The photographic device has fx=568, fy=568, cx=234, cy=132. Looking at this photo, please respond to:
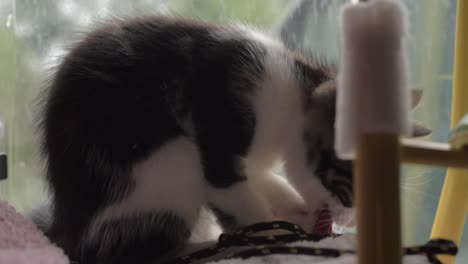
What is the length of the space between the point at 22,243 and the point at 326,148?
1.83 feet

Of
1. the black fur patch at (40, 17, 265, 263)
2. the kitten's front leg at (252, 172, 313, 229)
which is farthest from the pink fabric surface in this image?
the kitten's front leg at (252, 172, 313, 229)

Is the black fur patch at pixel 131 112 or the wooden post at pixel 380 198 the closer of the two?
the wooden post at pixel 380 198

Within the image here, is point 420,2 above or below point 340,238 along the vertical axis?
above

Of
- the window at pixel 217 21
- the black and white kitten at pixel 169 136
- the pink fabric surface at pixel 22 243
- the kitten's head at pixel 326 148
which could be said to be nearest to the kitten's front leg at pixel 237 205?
the black and white kitten at pixel 169 136

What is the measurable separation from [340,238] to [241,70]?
1.19 feet

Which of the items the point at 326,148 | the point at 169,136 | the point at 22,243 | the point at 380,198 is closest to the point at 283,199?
the point at 326,148

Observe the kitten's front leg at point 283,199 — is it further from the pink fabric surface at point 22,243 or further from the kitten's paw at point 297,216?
the pink fabric surface at point 22,243

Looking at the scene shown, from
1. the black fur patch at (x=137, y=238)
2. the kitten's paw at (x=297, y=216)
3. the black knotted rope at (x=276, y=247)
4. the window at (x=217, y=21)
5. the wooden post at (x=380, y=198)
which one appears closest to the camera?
the wooden post at (x=380, y=198)

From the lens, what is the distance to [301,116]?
110 cm

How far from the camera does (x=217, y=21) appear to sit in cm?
145

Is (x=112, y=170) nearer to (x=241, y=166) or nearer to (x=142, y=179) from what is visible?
(x=142, y=179)

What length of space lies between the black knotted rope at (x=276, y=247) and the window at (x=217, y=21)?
577mm

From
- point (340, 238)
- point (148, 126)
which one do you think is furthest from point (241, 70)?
point (340, 238)

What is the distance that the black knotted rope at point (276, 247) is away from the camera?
2.64 feet
